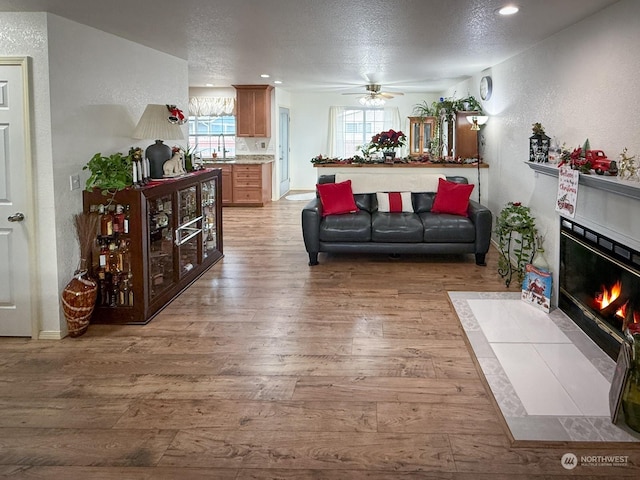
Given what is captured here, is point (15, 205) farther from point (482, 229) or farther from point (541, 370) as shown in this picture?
point (482, 229)

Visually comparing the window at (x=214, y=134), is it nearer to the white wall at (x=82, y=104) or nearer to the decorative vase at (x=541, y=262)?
the white wall at (x=82, y=104)

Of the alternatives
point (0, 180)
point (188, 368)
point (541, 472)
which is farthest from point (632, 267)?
point (0, 180)

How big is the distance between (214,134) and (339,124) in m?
3.19

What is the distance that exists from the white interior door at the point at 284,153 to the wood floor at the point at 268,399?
7.67m

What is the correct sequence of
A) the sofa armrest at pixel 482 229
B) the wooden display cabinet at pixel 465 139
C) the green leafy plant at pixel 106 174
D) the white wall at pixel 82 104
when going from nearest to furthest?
the white wall at pixel 82 104, the green leafy plant at pixel 106 174, the sofa armrest at pixel 482 229, the wooden display cabinet at pixel 465 139

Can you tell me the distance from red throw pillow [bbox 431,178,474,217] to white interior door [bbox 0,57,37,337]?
445cm

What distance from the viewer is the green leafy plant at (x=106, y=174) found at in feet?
14.0

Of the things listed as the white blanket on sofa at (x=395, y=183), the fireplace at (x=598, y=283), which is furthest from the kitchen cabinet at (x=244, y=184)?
the fireplace at (x=598, y=283)

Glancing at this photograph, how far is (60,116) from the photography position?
4.09m

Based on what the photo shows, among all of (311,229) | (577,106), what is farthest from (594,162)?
(311,229)

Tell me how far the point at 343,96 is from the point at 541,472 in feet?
39.0

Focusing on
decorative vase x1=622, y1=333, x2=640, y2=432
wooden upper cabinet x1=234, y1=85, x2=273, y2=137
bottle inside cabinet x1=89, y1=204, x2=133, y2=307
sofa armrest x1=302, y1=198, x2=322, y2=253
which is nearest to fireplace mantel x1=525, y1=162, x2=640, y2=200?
decorative vase x1=622, y1=333, x2=640, y2=432

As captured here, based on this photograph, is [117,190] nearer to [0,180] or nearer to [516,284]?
[0,180]

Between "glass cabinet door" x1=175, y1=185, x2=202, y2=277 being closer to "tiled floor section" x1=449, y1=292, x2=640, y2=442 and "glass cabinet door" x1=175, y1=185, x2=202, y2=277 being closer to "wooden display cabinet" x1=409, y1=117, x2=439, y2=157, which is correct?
"tiled floor section" x1=449, y1=292, x2=640, y2=442
